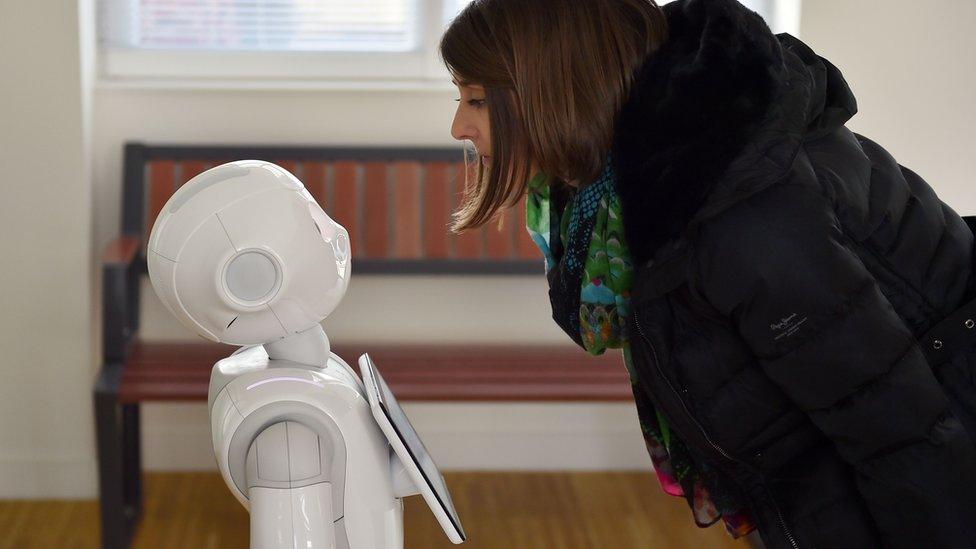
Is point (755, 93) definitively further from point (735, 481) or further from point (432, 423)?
point (432, 423)

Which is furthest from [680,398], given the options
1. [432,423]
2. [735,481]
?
[432,423]

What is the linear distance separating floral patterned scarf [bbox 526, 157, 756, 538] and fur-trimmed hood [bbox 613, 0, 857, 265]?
147mm

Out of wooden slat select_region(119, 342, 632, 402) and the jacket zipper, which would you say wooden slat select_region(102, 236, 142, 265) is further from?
the jacket zipper

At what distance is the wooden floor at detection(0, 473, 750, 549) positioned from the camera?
2.94m

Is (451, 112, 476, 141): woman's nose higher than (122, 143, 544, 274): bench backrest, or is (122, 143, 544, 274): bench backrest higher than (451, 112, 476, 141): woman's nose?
(451, 112, 476, 141): woman's nose

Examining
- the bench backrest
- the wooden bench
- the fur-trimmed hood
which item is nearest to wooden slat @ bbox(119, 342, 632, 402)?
the wooden bench

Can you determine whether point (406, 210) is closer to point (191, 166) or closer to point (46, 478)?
point (191, 166)

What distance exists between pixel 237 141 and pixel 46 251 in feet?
2.11

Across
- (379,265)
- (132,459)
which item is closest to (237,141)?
(379,265)

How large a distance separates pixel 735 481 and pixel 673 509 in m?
1.75

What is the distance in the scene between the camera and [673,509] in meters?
3.17

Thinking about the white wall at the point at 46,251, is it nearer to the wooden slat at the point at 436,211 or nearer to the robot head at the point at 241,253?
the wooden slat at the point at 436,211

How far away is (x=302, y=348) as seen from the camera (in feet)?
4.79

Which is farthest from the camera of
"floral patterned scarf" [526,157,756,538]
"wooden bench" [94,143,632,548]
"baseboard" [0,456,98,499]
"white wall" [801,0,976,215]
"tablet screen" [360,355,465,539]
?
"baseboard" [0,456,98,499]
